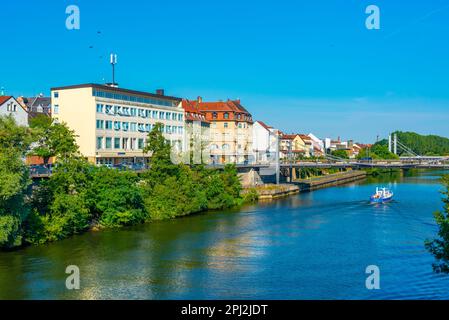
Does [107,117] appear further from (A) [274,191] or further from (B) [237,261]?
(B) [237,261]

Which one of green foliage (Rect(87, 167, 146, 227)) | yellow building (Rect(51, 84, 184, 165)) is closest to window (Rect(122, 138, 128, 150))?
yellow building (Rect(51, 84, 184, 165))

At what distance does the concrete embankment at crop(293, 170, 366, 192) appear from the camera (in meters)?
54.9

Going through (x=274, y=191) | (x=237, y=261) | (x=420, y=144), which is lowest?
(x=237, y=261)

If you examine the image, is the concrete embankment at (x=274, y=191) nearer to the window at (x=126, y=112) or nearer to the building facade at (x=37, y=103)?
the window at (x=126, y=112)

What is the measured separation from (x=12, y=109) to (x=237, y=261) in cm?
2401

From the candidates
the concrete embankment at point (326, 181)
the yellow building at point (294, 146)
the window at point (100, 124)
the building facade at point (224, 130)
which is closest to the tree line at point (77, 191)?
the window at point (100, 124)

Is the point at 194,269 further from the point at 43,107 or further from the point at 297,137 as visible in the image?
the point at 297,137

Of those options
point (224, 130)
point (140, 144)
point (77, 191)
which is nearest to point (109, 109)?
point (140, 144)

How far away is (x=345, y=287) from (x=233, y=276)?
3.68m

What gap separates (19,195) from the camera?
20500 mm

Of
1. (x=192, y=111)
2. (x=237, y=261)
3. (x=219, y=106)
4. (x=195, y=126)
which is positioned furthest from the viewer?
(x=219, y=106)

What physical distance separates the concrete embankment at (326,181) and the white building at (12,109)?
26.3 meters

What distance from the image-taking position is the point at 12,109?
37.6 meters

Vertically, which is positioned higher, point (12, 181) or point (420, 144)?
point (420, 144)
